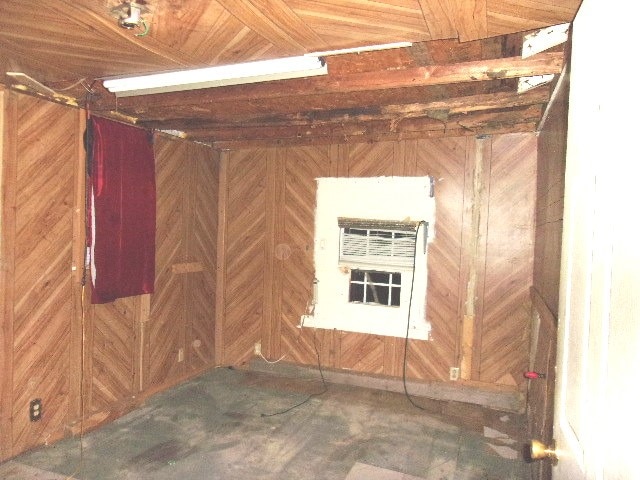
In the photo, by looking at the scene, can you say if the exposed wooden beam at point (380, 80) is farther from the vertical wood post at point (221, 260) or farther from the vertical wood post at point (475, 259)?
the vertical wood post at point (221, 260)

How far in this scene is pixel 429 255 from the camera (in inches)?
204

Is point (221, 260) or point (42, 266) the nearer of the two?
point (42, 266)

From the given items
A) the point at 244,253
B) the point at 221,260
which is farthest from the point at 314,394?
the point at 221,260

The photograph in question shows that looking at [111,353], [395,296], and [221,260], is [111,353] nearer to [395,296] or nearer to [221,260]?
[221,260]

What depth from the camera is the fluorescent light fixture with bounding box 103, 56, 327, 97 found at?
8.84 ft

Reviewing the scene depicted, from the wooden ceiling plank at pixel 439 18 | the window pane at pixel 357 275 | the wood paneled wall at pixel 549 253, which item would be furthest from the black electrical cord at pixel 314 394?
the wooden ceiling plank at pixel 439 18

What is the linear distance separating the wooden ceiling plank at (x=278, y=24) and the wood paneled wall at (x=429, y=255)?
3.05 metres

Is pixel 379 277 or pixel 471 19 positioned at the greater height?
pixel 471 19

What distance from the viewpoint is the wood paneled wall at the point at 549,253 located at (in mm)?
2678

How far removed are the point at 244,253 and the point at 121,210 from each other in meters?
2.08

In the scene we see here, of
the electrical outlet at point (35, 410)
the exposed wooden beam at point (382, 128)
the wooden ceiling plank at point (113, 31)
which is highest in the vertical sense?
the exposed wooden beam at point (382, 128)

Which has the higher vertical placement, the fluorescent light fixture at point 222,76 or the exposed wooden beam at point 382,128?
the exposed wooden beam at point 382,128

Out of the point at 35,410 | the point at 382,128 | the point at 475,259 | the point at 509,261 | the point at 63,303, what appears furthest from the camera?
the point at 475,259

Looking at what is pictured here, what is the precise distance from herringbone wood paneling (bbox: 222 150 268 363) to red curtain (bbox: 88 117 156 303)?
4.89 ft
